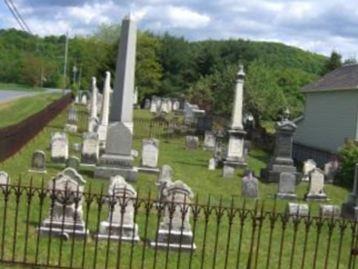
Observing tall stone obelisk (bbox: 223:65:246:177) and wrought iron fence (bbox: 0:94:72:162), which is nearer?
wrought iron fence (bbox: 0:94:72:162)

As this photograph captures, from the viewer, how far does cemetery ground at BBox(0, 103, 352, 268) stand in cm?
940

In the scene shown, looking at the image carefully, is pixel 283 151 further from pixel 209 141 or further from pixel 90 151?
pixel 209 141

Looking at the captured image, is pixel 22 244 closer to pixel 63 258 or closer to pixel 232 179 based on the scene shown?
pixel 63 258

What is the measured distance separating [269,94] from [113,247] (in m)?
31.7

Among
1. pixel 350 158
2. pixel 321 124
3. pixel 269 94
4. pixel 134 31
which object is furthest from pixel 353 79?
pixel 134 31

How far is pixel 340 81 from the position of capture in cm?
3678

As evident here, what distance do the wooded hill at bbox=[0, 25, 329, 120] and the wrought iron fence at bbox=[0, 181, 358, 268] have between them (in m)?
29.4

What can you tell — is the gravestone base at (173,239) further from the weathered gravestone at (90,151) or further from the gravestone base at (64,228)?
the weathered gravestone at (90,151)

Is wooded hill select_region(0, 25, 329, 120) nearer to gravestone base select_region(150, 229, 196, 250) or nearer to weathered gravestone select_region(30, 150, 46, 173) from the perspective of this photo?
weathered gravestone select_region(30, 150, 46, 173)

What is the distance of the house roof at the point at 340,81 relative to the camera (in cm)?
3400

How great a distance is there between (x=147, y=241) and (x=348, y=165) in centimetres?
1571

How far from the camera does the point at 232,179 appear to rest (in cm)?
2302

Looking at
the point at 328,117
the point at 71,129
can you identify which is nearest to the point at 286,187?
the point at 328,117

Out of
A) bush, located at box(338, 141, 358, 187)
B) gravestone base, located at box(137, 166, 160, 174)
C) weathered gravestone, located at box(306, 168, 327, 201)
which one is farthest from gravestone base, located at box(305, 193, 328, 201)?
bush, located at box(338, 141, 358, 187)
